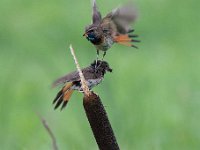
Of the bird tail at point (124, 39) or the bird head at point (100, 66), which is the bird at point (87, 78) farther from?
the bird tail at point (124, 39)

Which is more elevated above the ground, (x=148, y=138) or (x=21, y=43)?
(x=21, y=43)

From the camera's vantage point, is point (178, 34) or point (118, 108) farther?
point (178, 34)

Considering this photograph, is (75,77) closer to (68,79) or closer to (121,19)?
(68,79)

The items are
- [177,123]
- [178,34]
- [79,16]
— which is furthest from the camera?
[79,16]

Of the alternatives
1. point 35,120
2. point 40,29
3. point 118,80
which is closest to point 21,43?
point 40,29

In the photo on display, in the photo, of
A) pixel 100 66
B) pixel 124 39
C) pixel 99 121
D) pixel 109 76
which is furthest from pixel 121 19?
pixel 109 76

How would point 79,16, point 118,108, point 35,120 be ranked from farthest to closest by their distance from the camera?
point 79,16 < point 35,120 < point 118,108

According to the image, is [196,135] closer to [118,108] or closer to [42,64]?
[118,108]
